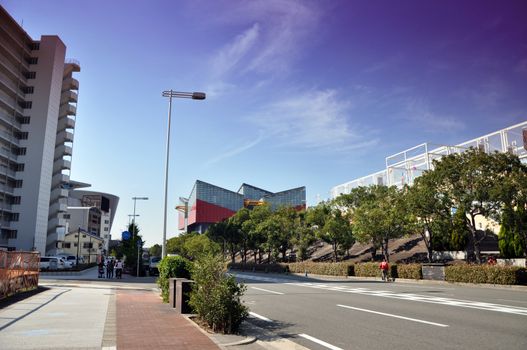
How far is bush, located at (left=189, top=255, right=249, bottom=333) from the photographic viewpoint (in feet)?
28.4

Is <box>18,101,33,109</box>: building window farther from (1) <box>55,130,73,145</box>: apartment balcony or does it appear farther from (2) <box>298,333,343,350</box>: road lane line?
(2) <box>298,333,343,350</box>: road lane line

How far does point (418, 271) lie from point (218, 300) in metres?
24.8

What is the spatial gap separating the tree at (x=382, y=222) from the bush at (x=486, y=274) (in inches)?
351

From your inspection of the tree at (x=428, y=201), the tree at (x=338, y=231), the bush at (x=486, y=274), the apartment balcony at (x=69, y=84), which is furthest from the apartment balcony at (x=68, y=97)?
the bush at (x=486, y=274)

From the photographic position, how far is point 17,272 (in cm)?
1656

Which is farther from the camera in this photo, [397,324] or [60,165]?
[60,165]

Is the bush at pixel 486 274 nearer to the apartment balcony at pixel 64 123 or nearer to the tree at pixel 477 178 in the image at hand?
the tree at pixel 477 178

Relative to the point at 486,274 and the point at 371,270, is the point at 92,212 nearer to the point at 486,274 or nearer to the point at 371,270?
the point at 371,270

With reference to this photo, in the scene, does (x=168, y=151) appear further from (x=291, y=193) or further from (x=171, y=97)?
(x=291, y=193)

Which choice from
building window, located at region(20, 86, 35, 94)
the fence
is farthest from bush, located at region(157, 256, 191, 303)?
building window, located at region(20, 86, 35, 94)

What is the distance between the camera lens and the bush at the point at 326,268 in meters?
37.9

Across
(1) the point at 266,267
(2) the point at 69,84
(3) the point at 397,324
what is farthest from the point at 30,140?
(3) the point at 397,324

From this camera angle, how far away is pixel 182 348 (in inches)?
277

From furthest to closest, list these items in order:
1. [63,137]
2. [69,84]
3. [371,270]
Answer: [69,84], [63,137], [371,270]
